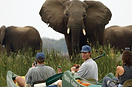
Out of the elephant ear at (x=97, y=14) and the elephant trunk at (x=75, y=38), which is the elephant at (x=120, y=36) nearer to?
the elephant ear at (x=97, y=14)

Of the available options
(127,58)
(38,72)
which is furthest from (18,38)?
(127,58)

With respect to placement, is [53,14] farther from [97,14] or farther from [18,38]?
[18,38]

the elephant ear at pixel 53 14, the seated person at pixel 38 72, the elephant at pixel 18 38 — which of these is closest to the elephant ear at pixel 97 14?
the elephant ear at pixel 53 14

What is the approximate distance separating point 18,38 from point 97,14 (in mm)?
8649

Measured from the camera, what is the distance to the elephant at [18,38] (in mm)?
21719

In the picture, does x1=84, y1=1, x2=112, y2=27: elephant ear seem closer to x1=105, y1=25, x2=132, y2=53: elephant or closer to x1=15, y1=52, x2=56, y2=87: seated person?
x1=105, y1=25, x2=132, y2=53: elephant

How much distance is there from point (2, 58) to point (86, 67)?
5.88m

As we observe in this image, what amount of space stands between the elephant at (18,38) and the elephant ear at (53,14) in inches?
253

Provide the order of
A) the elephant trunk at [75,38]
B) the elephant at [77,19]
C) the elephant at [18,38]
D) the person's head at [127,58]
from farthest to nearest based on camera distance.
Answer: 1. the elephant at [18,38]
2. the elephant at [77,19]
3. the elephant trunk at [75,38]
4. the person's head at [127,58]

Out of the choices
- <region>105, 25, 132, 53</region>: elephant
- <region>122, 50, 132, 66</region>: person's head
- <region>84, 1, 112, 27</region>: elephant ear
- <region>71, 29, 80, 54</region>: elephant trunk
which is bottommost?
<region>105, 25, 132, 53</region>: elephant

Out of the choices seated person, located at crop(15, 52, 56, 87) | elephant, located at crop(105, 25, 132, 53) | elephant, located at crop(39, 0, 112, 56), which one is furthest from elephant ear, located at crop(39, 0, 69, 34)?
seated person, located at crop(15, 52, 56, 87)

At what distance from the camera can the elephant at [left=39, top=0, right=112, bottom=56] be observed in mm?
13391

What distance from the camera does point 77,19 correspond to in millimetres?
13352

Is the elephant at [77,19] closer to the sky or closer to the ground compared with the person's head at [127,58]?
closer to the ground
